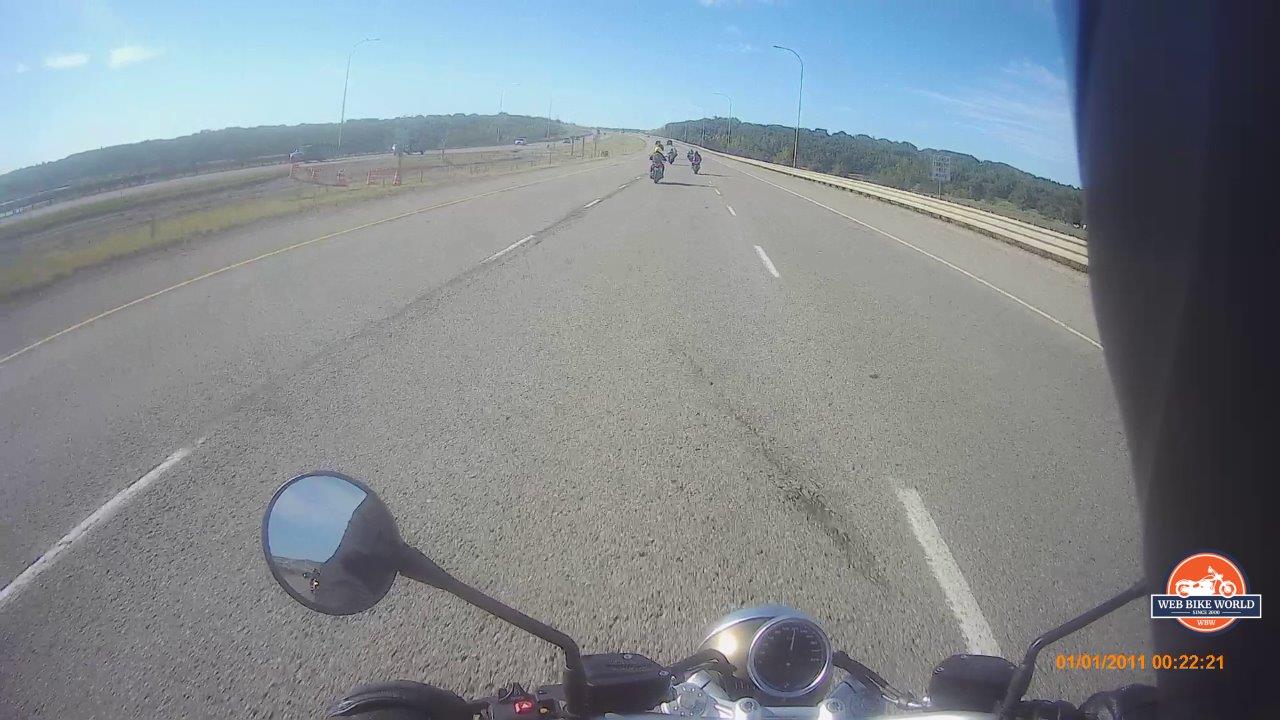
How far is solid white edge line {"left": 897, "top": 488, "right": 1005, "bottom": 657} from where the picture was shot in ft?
11.5

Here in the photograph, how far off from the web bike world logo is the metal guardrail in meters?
8.75

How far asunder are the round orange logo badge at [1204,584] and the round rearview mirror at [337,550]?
7.03 feet

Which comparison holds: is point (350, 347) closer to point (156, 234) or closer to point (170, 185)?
point (156, 234)

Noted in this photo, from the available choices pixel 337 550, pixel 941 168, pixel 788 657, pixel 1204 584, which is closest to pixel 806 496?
pixel 1204 584

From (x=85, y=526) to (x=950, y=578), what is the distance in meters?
4.70

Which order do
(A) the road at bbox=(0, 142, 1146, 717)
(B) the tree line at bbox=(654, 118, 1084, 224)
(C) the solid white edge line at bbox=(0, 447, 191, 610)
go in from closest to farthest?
(A) the road at bbox=(0, 142, 1146, 717)
(C) the solid white edge line at bbox=(0, 447, 191, 610)
(B) the tree line at bbox=(654, 118, 1084, 224)

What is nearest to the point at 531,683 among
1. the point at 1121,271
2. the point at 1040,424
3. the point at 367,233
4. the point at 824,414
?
the point at 824,414

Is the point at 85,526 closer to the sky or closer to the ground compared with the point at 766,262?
closer to the ground

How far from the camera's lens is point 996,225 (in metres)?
21.1

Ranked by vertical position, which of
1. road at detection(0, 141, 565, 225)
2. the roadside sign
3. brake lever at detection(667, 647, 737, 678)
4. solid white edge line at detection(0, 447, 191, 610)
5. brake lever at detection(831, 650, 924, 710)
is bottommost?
solid white edge line at detection(0, 447, 191, 610)

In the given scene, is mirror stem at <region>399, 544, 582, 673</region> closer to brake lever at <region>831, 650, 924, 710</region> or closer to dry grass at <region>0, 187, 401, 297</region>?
brake lever at <region>831, 650, 924, 710</region>

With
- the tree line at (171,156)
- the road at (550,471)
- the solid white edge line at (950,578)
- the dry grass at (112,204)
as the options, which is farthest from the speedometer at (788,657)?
the dry grass at (112,204)

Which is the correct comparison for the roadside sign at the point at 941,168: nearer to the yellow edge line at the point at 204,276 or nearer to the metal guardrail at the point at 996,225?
the metal guardrail at the point at 996,225

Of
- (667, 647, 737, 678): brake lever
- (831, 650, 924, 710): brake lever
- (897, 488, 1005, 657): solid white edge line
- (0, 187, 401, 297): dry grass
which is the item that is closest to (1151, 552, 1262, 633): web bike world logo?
(831, 650, 924, 710): brake lever
